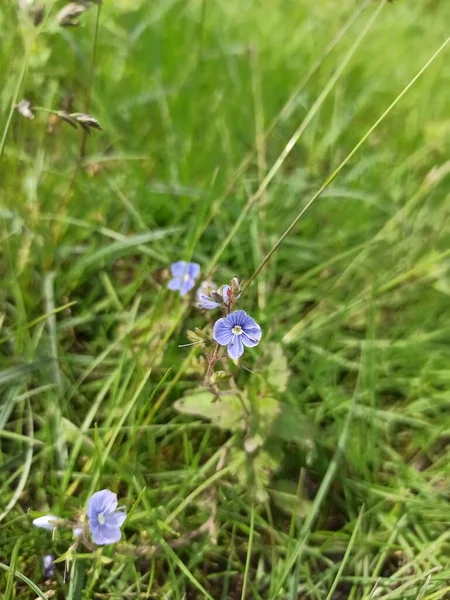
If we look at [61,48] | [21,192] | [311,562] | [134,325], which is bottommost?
[311,562]

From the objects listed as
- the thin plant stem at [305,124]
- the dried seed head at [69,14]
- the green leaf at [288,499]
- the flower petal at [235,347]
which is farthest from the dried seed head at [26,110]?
the green leaf at [288,499]

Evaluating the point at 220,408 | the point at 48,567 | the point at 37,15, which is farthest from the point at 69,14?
the point at 48,567

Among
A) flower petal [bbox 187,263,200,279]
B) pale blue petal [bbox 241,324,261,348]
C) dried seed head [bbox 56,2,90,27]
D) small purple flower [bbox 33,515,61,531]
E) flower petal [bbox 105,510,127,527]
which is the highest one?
dried seed head [bbox 56,2,90,27]

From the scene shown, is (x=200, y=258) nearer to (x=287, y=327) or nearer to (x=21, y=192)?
(x=287, y=327)

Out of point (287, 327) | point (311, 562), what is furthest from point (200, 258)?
point (311, 562)

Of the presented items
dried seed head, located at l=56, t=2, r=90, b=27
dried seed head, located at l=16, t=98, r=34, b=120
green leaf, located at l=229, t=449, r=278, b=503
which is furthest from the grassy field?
dried seed head, located at l=16, t=98, r=34, b=120

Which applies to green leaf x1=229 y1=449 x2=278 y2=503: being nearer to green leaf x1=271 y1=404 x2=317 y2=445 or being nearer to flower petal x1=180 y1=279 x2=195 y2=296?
green leaf x1=271 y1=404 x2=317 y2=445
